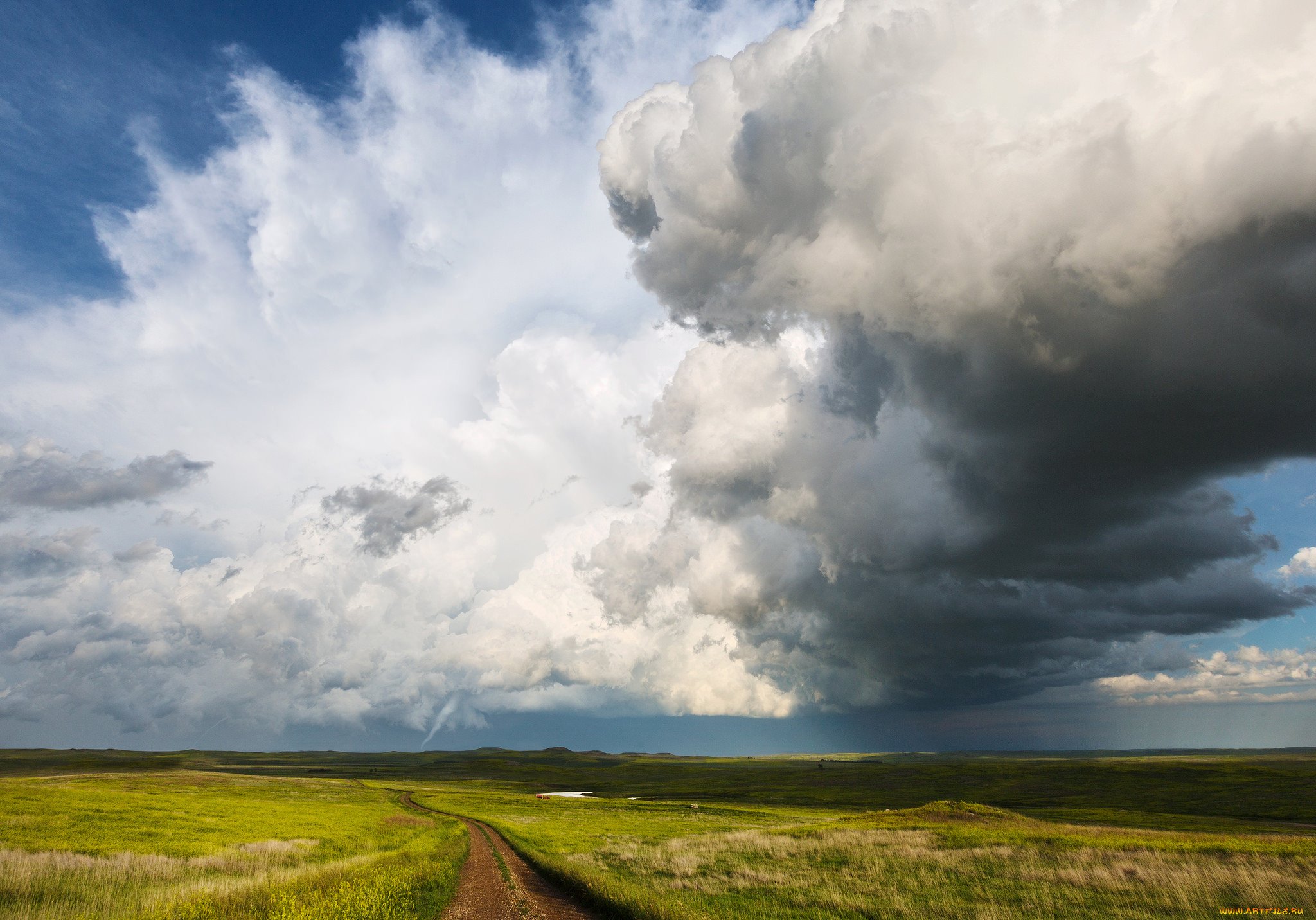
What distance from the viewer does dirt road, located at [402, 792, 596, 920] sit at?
2125 centimetres

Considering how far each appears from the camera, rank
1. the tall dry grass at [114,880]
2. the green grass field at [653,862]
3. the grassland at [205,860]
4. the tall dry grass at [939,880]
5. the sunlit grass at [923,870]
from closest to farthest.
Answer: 1. the grassland at [205,860]
2. the tall dry grass at [114,880]
3. the green grass field at [653,862]
4. the tall dry grass at [939,880]
5. the sunlit grass at [923,870]

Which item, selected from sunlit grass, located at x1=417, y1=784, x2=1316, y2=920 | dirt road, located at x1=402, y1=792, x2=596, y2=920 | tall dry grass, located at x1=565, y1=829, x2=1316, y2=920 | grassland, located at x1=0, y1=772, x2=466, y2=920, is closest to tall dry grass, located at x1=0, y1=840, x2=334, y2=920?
grassland, located at x1=0, y1=772, x2=466, y2=920

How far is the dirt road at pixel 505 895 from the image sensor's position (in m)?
21.2

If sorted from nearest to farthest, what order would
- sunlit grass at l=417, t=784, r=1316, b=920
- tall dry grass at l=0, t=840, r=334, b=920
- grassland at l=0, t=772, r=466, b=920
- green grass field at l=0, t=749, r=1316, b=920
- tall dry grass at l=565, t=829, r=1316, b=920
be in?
grassland at l=0, t=772, r=466, b=920 → tall dry grass at l=0, t=840, r=334, b=920 → green grass field at l=0, t=749, r=1316, b=920 → tall dry grass at l=565, t=829, r=1316, b=920 → sunlit grass at l=417, t=784, r=1316, b=920

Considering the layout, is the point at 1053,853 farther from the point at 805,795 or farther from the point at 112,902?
the point at 805,795

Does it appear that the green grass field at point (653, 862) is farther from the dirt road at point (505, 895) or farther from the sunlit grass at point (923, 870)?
the dirt road at point (505, 895)

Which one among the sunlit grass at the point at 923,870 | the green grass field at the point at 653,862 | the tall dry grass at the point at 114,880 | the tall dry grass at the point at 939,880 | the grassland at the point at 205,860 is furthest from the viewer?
the sunlit grass at the point at 923,870

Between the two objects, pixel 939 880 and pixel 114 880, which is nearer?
pixel 114 880

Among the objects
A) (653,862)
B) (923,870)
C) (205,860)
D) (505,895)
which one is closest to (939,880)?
(923,870)

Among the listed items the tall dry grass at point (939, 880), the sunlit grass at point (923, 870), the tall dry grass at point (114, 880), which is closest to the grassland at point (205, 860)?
the tall dry grass at point (114, 880)

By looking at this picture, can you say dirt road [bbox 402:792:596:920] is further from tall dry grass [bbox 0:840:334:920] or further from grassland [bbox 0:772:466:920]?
tall dry grass [bbox 0:840:334:920]

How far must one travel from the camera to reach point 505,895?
24.8 m

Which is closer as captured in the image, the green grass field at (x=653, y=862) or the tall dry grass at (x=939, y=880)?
the green grass field at (x=653, y=862)

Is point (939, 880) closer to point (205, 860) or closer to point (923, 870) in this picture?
point (923, 870)
